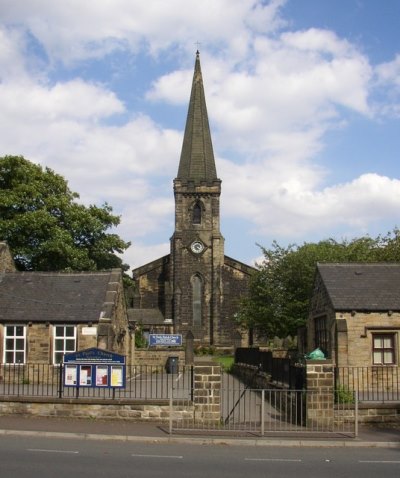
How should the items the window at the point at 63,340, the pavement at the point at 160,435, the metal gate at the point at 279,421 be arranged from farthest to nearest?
the window at the point at 63,340 → the metal gate at the point at 279,421 → the pavement at the point at 160,435

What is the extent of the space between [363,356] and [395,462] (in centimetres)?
1282

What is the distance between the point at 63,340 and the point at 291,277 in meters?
21.9

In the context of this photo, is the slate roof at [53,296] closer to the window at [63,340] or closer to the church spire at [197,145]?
the window at [63,340]

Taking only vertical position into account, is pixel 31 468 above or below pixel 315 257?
below

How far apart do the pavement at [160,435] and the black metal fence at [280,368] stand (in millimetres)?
2445

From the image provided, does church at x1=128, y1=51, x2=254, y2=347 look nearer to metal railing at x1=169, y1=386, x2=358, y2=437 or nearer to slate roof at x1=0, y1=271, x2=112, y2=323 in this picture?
slate roof at x1=0, y1=271, x2=112, y2=323

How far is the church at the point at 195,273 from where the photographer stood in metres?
67.9

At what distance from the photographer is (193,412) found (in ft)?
55.6

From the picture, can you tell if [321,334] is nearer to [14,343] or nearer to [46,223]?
[14,343]

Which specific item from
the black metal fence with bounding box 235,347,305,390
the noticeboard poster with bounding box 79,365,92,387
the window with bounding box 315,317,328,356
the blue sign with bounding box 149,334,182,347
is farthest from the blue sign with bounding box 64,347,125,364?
the blue sign with bounding box 149,334,182,347

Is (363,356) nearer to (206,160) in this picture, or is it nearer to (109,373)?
(109,373)

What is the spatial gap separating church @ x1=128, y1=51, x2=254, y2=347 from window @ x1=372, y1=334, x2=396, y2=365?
42185mm

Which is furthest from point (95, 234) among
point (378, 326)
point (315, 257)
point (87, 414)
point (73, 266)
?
point (87, 414)

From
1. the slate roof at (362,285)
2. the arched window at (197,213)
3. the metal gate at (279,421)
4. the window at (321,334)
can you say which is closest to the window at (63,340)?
the window at (321,334)
